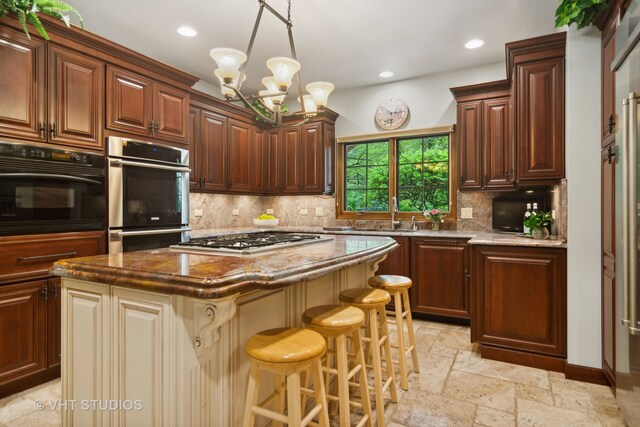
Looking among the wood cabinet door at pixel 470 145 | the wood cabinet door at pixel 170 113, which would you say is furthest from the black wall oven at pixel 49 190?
the wood cabinet door at pixel 470 145

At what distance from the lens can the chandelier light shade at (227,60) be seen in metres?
2.07

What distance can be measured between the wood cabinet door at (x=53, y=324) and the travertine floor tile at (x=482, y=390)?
2.71 meters

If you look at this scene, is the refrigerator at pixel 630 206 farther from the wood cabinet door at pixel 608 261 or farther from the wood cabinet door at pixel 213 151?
the wood cabinet door at pixel 213 151

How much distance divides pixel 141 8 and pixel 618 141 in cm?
349

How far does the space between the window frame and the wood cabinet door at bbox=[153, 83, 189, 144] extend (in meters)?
2.18

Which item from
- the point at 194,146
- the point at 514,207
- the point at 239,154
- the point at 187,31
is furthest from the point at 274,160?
the point at 514,207

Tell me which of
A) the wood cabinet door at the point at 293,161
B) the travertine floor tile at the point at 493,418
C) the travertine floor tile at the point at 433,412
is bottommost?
the travertine floor tile at the point at 493,418

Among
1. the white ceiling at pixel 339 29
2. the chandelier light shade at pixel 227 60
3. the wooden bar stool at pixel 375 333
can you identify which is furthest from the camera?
the white ceiling at pixel 339 29

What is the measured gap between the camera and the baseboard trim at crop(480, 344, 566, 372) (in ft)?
8.77

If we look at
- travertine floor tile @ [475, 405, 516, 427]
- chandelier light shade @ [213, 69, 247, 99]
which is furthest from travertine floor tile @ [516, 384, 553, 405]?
chandelier light shade @ [213, 69, 247, 99]

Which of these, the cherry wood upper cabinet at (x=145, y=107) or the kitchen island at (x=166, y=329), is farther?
the cherry wood upper cabinet at (x=145, y=107)

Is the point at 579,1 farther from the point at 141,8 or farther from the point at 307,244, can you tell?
the point at 141,8

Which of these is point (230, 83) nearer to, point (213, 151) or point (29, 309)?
point (29, 309)

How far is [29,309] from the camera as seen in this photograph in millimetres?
2379
